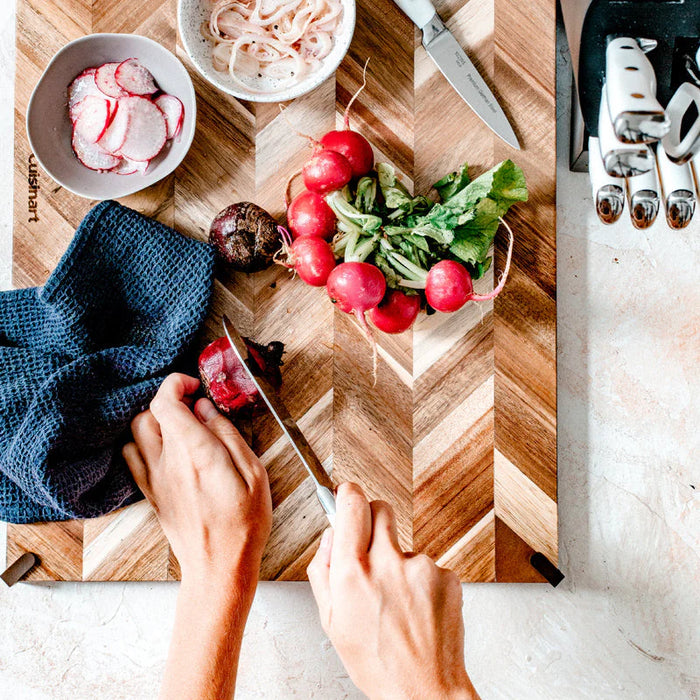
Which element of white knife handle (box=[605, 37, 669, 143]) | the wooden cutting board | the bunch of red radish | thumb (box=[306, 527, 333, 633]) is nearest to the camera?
white knife handle (box=[605, 37, 669, 143])

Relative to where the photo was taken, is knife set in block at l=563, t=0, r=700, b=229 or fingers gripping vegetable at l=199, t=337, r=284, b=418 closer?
knife set in block at l=563, t=0, r=700, b=229

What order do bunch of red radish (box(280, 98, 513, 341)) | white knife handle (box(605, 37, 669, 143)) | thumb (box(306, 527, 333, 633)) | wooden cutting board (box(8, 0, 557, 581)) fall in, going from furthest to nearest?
wooden cutting board (box(8, 0, 557, 581)), bunch of red radish (box(280, 98, 513, 341)), thumb (box(306, 527, 333, 633)), white knife handle (box(605, 37, 669, 143))

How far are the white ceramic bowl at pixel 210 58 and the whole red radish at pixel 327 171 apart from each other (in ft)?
0.36

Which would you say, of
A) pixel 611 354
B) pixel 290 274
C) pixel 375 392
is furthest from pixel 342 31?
pixel 611 354

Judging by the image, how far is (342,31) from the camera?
3.16ft

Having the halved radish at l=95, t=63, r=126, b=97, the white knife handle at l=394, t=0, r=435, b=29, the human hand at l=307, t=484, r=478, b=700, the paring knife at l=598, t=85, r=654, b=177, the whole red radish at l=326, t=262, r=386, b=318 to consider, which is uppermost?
the halved radish at l=95, t=63, r=126, b=97

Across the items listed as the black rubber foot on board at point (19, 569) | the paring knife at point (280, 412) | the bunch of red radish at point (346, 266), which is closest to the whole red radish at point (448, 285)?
the bunch of red radish at point (346, 266)

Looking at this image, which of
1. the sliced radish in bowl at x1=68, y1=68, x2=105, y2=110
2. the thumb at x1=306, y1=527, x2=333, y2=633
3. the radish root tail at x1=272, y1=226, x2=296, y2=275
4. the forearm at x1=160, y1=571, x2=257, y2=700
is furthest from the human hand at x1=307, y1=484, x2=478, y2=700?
the sliced radish in bowl at x1=68, y1=68, x2=105, y2=110

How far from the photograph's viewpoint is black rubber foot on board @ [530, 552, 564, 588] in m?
0.99

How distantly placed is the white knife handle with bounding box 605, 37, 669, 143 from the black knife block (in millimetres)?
30

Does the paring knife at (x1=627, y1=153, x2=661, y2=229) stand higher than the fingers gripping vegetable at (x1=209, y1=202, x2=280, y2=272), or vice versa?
the fingers gripping vegetable at (x1=209, y1=202, x2=280, y2=272)

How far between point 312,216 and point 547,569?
0.60 meters

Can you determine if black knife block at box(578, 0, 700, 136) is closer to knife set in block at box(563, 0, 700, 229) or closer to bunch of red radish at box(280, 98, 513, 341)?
knife set in block at box(563, 0, 700, 229)

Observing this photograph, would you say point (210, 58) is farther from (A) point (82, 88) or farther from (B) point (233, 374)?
(B) point (233, 374)
